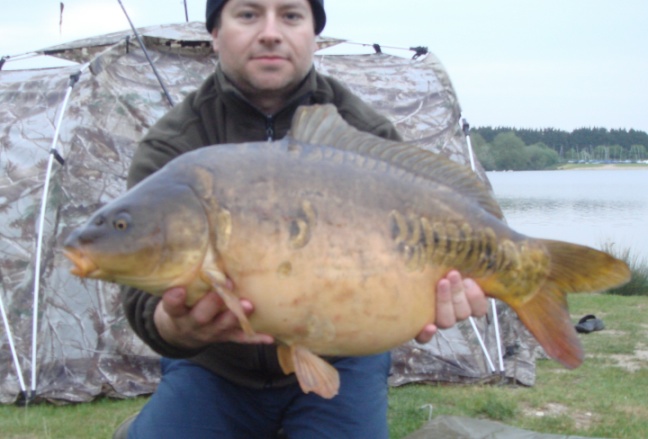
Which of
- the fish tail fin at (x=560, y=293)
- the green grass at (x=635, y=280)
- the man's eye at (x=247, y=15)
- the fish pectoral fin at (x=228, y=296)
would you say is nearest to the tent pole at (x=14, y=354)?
the man's eye at (x=247, y=15)

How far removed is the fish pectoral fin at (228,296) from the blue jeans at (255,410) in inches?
34.4

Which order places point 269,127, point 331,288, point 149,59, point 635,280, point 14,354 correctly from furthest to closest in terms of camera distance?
1. point 635,280
2. point 149,59
3. point 14,354
4. point 269,127
5. point 331,288

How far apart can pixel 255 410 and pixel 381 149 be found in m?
1.04

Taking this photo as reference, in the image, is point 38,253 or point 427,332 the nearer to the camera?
point 427,332

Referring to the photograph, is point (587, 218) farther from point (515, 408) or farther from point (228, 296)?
point (228, 296)

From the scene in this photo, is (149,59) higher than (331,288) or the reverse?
higher

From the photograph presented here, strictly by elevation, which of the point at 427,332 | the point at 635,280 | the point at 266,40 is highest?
the point at 266,40

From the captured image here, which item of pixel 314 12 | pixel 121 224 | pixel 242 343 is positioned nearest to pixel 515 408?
pixel 242 343

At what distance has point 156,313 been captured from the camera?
222 centimetres

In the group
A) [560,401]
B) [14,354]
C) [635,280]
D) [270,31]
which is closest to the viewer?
[270,31]

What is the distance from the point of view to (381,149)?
1.99 metres

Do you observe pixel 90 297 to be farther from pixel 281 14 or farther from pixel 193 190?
pixel 193 190

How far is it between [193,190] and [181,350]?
0.74 m

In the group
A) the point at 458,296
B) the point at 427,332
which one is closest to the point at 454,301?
the point at 458,296
